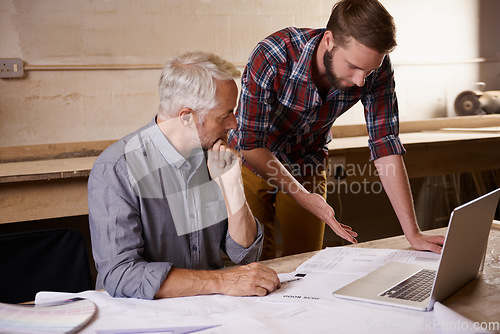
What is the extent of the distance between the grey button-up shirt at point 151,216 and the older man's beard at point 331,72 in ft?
1.79

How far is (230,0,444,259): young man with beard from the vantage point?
1543mm

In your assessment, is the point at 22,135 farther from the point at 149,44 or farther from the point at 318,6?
the point at 318,6

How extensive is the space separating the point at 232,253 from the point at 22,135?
177 centimetres

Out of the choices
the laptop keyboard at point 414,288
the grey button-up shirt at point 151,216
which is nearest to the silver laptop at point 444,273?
the laptop keyboard at point 414,288

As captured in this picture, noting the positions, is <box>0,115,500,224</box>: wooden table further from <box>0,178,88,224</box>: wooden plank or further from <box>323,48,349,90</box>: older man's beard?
<box>323,48,349,90</box>: older man's beard

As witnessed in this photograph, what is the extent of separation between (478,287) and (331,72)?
817 mm

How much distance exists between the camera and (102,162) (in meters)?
1.25

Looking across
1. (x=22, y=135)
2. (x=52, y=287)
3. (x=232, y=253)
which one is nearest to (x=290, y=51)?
(x=232, y=253)

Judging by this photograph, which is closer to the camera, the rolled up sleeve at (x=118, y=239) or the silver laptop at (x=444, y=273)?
the silver laptop at (x=444, y=273)

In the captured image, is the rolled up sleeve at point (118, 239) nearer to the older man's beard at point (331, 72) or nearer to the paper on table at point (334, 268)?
the paper on table at point (334, 268)

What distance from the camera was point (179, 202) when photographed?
1.35 meters

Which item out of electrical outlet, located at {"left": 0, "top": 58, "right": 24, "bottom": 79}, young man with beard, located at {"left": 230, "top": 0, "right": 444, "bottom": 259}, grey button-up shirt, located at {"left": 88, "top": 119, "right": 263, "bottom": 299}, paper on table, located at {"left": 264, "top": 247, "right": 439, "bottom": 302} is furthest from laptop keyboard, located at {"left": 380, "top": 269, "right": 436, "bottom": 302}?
electrical outlet, located at {"left": 0, "top": 58, "right": 24, "bottom": 79}

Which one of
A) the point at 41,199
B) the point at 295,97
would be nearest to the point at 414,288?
the point at 295,97

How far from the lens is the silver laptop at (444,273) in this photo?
0.99 meters
